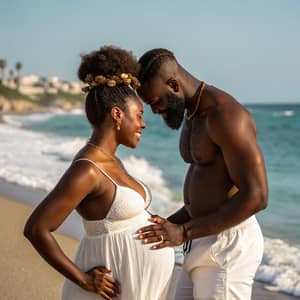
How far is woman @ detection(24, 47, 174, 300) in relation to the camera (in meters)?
2.79

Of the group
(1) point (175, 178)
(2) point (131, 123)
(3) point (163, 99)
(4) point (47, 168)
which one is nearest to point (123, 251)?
(2) point (131, 123)

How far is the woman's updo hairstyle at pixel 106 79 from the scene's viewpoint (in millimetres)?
2965

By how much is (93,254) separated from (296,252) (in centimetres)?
559

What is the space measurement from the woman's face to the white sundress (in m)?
0.24

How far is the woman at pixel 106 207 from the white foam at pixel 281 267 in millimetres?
3693

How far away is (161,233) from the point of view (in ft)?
9.96

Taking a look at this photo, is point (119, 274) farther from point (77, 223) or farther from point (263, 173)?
point (77, 223)

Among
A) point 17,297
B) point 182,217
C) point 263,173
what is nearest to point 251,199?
point 263,173

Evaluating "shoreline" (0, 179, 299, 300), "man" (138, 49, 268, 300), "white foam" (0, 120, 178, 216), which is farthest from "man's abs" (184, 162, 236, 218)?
"white foam" (0, 120, 178, 216)

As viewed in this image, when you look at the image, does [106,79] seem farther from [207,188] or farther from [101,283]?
[101,283]

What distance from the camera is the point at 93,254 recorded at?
2.94 metres

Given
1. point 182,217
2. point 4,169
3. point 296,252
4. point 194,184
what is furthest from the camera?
point 4,169

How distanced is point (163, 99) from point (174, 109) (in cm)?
8

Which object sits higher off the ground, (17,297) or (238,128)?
(238,128)
